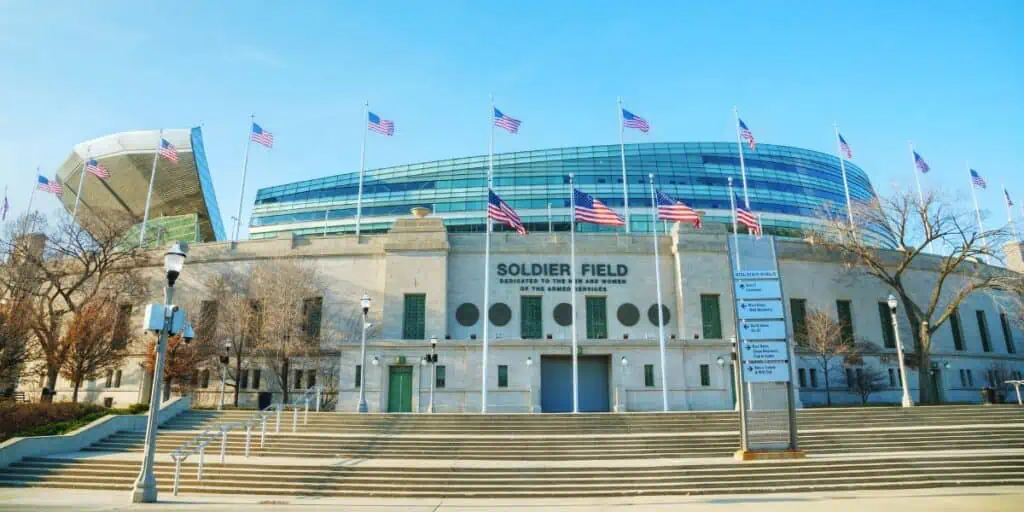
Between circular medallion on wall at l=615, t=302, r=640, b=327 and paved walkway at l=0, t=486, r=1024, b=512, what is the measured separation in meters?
21.5

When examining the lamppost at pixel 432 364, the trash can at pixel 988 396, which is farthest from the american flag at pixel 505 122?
the trash can at pixel 988 396

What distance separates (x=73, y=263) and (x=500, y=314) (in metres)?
29.2

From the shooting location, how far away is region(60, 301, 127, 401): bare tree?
31.0m

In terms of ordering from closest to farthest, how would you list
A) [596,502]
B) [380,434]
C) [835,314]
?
[596,502], [380,434], [835,314]

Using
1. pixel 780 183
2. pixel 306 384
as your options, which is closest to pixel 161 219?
pixel 306 384

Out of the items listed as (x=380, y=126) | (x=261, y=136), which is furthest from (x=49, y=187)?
(x=380, y=126)

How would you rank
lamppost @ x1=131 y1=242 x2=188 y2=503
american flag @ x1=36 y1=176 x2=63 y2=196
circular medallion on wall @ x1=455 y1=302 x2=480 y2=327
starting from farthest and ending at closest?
1. american flag @ x1=36 y1=176 x2=63 y2=196
2. circular medallion on wall @ x1=455 y1=302 x2=480 y2=327
3. lamppost @ x1=131 y1=242 x2=188 y2=503

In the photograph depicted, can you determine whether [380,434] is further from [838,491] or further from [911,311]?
[911,311]

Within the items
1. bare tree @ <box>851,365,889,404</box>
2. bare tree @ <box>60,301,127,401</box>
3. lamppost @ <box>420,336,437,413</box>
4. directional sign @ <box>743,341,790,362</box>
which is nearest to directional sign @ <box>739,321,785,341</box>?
directional sign @ <box>743,341,790,362</box>

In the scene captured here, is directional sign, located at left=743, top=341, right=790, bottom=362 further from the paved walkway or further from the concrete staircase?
the paved walkway

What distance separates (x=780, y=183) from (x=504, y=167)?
109 feet

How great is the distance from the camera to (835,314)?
126 feet

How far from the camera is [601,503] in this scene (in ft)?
45.3

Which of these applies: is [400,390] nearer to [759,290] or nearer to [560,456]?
[560,456]
